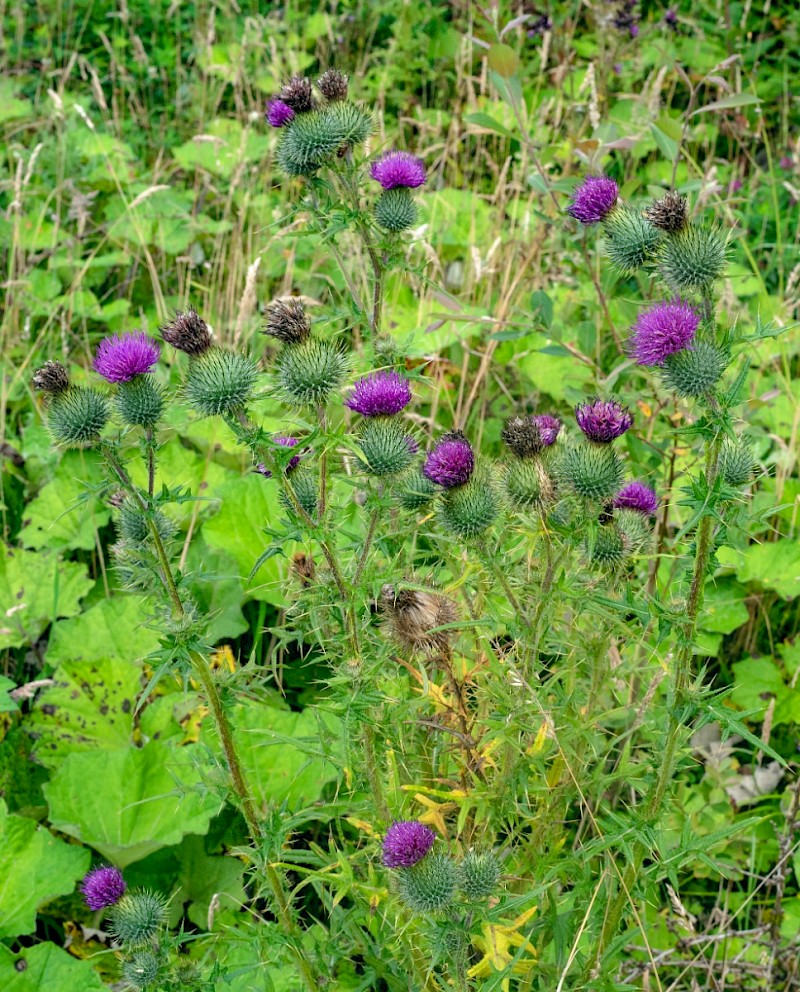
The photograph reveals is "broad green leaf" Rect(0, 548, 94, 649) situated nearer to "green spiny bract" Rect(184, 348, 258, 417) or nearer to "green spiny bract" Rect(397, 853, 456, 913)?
"green spiny bract" Rect(184, 348, 258, 417)

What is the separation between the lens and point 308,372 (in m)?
2.06

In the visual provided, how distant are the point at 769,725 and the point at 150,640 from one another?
82.9 inches

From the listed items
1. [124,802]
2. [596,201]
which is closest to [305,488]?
[596,201]

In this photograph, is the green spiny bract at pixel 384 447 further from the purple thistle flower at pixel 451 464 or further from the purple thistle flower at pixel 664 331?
the purple thistle flower at pixel 664 331

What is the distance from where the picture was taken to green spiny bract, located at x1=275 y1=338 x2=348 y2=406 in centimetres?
207

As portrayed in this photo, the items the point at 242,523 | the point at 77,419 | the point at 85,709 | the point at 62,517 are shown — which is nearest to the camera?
the point at 77,419

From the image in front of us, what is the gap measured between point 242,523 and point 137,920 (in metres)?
1.83

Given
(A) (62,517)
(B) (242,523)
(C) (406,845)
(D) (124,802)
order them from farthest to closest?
1. (A) (62,517)
2. (B) (242,523)
3. (D) (124,802)
4. (C) (406,845)

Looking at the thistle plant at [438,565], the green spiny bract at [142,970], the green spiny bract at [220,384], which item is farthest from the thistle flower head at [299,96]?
the green spiny bract at [142,970]

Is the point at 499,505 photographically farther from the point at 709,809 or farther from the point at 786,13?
the point at 786,13

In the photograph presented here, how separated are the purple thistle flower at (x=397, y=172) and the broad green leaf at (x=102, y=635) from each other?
1839mm

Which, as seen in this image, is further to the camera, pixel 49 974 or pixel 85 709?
pixel 85 709

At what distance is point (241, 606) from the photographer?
3.96 meters

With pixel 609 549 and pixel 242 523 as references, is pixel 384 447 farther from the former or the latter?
pixel 242 523
